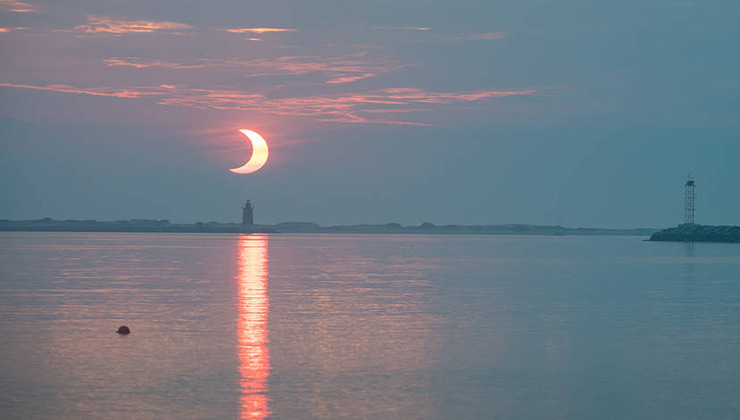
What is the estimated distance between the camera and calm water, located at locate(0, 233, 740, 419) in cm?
1609

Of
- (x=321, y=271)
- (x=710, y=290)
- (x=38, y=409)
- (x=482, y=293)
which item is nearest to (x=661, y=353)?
(x=38, y=409)

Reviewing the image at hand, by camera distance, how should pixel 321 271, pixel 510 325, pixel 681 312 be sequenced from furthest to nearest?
pixel 321 271 < pixel 681 312 < pixel 510 325

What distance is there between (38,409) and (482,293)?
87.3 ft

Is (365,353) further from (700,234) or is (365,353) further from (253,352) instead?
(700,234)

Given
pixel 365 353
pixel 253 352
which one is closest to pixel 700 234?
pixel 365 353

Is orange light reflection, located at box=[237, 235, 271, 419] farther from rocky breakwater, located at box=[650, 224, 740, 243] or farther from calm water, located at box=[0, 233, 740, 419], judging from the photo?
rocky breakwater, located at box=[650, 224, 740, 243]

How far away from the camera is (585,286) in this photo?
148 ft

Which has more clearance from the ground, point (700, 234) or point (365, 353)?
point (700, 234)

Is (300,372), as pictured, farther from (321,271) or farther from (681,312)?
(321,271)

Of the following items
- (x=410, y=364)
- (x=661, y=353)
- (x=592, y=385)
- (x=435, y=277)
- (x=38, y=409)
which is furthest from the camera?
(x=435, y=277)

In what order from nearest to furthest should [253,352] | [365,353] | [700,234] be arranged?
1. [365,353]
2. [253,352]
3. [700,234]

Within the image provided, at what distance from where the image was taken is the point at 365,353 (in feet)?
70.5

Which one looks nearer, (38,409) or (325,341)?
(38,409)

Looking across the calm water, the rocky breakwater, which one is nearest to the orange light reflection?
the calm water
